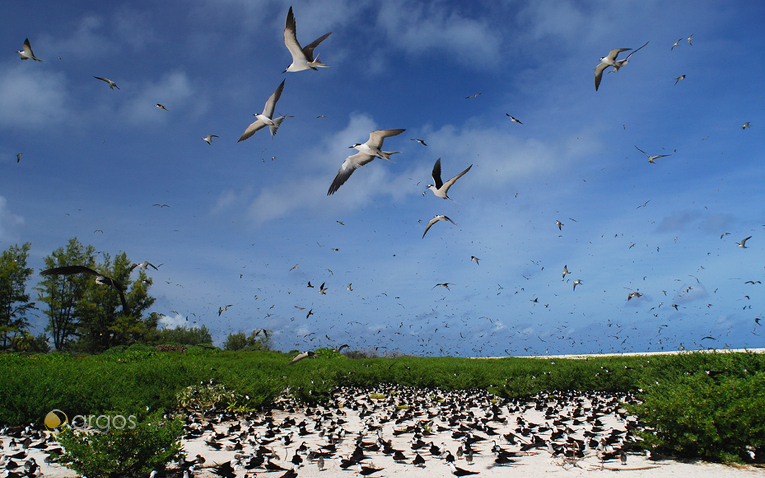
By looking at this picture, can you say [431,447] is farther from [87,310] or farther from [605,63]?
[87,310]

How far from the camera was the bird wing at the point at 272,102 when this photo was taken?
11.6 m

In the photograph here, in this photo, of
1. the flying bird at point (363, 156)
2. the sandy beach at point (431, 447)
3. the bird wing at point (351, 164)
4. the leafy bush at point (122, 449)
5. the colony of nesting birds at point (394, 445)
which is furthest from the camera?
the bird wing at point (351, 164)

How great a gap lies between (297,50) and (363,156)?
2.97 m

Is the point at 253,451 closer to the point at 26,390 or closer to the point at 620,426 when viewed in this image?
the point at 26,390

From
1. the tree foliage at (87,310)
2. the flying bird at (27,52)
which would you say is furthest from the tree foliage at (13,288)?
the flying bird at (27,52)

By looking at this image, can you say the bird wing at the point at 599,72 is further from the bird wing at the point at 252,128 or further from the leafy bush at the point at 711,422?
the bird wing at the point at 252,128

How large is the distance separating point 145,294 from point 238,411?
47.8 m

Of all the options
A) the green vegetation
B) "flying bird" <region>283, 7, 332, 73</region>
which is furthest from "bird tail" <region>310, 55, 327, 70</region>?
the green vegetation

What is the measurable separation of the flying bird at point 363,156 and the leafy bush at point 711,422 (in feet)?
24.2

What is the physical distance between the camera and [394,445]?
7535mm

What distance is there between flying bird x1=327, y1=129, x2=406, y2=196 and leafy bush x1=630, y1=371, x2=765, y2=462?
7.36 meters

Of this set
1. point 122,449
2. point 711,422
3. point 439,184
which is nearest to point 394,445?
point 122,449

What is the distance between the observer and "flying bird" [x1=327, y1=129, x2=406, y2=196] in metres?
10.4

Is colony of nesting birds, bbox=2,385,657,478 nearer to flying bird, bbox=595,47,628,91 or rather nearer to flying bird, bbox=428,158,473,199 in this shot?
flying bird, bbox=428,158,473,199
